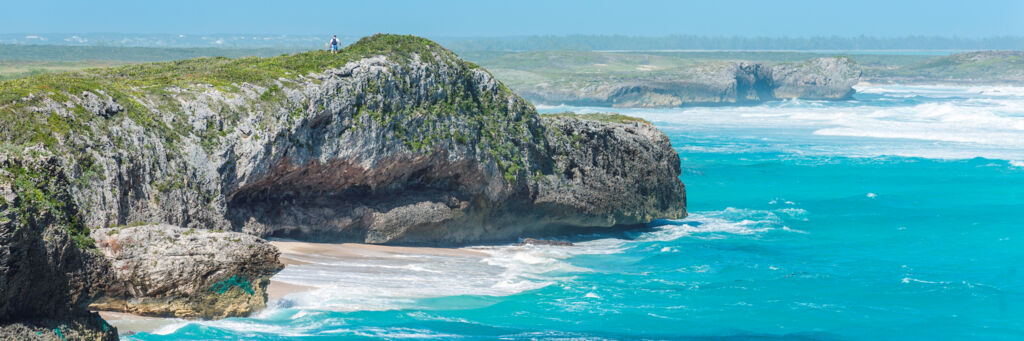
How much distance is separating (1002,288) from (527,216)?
47.0 feet

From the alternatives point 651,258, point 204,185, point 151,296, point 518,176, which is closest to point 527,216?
point 518,176

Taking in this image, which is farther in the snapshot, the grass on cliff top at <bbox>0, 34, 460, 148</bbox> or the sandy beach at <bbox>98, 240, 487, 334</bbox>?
the grass on cliff top at <bbox>0, 34, 460, 148</bbox>

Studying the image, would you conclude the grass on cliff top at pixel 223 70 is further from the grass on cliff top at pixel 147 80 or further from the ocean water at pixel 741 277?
the ocean water at pixel 741 277

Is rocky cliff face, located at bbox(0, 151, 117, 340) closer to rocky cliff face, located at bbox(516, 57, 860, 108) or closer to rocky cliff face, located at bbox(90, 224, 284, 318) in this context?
rocky cliff face, located at bbox(90, 224, 284, 318)

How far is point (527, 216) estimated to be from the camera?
3125 cm

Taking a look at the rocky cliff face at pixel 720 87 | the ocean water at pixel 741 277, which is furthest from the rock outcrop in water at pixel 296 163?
the rocky cliff face at pixel 720 87

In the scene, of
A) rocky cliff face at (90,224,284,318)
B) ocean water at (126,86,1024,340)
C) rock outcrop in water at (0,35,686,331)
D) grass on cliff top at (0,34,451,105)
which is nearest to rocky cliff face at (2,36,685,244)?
rock outcrop in water at (0,35,686,331)

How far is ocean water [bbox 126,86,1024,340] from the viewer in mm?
20125

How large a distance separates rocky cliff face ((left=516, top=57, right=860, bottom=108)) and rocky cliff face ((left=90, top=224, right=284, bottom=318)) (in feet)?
370

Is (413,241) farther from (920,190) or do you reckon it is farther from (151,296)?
(920,190)

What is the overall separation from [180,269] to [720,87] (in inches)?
4916

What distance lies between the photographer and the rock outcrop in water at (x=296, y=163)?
16750 millimetres

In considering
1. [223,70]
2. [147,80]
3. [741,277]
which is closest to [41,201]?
[147,80]

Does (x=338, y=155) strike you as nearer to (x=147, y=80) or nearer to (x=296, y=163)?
(x=296, y=163)
